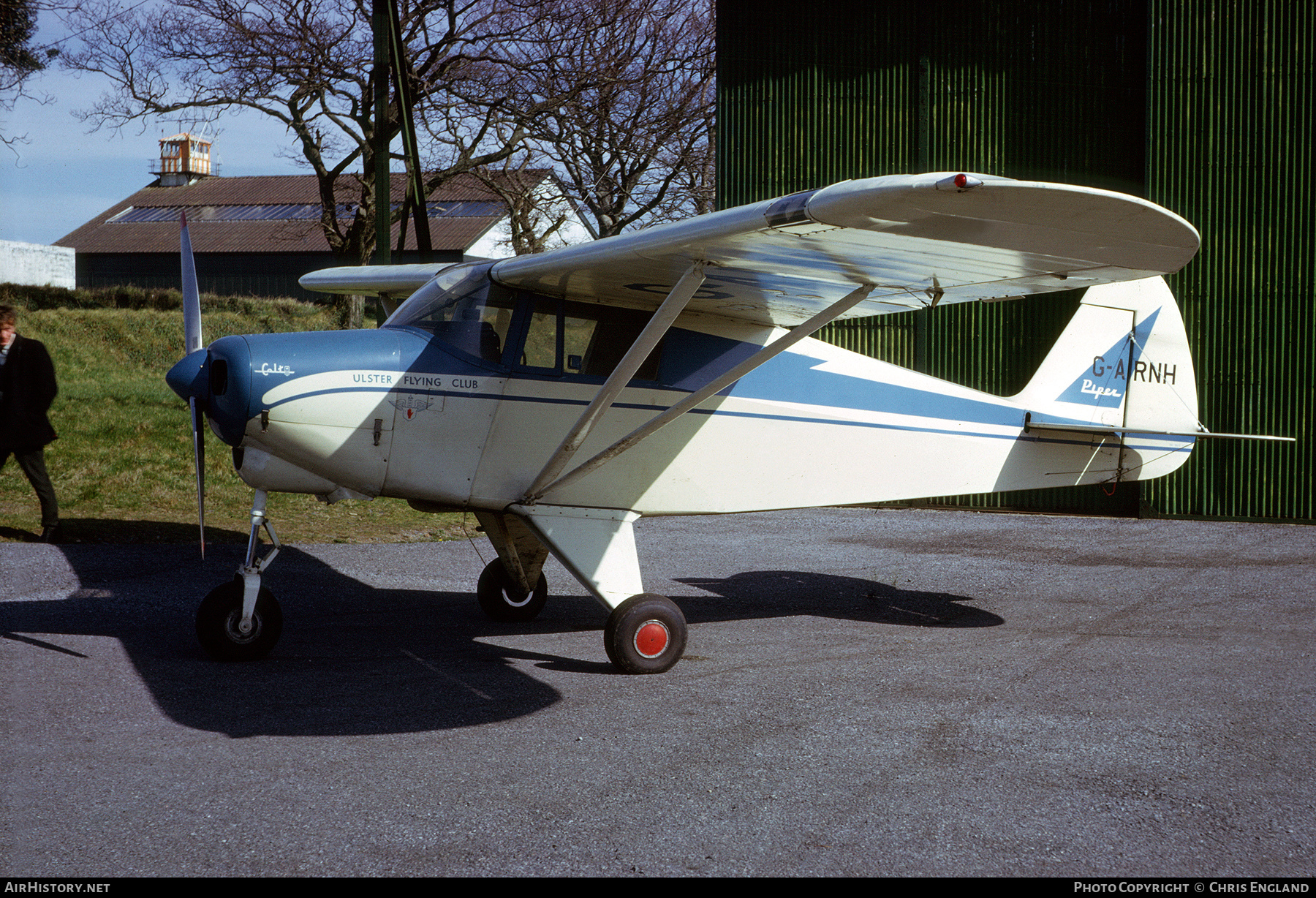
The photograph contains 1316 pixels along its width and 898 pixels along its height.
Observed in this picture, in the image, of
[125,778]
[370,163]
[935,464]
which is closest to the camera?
[125,778]

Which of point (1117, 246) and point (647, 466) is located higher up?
point (1117, 246)

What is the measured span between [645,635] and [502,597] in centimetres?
189

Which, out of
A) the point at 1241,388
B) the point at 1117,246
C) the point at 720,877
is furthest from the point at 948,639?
the point at 1241,388

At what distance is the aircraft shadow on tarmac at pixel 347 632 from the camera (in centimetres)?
493

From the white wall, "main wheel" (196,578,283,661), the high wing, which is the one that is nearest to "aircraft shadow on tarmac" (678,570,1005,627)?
the high wing

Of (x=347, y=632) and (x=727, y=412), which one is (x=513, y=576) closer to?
(x=347, y=632)

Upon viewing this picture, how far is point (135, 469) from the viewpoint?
1266cm

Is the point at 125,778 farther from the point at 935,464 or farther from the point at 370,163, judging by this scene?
the point at 370,163

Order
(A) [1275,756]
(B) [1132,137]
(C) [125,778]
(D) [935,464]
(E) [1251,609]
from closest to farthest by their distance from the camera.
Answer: (C) [125,778] → (A) [1275,756] → (D) [935,464] → (E) [1251,609] → (B) [1132,137]

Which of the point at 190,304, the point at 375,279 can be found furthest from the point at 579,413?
the point at 375,279

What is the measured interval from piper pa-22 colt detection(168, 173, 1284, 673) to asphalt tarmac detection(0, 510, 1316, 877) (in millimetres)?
751

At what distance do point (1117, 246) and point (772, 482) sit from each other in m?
2.92

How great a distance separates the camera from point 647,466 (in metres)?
6.48

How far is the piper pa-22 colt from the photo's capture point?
5.01 meters
